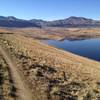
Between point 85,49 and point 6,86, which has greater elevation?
point 6,86

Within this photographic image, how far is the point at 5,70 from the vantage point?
32688 millimetres

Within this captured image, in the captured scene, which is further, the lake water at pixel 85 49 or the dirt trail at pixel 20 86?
the lake water at pixel 85 49

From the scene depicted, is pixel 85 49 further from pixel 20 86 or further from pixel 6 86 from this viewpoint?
pixel 6 86

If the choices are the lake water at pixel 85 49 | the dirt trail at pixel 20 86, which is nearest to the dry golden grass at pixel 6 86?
the dirt trail at pixel 20 86

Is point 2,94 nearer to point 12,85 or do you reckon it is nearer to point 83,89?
point 12,85

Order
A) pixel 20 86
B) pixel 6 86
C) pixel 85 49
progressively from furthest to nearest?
pixel 85 49 → pixel 20 86 → pixel 6 86

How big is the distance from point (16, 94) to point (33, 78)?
6.18m

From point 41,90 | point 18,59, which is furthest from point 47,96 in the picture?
point 18,59

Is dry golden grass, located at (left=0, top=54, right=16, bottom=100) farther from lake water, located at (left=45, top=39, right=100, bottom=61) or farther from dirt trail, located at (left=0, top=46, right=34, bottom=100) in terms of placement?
lake water, located at (left=45, top=39, right=100, bottom=61)

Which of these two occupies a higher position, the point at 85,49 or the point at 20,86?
the point at 20,86

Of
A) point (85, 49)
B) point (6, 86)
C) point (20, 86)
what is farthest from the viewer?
point (85, 49)

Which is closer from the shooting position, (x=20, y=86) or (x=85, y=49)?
(x=20, y=86)

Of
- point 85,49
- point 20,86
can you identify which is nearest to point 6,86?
point 20,86

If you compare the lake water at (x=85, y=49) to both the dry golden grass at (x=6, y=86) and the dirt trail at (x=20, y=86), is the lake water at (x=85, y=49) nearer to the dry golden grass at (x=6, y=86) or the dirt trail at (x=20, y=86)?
the dirt trail at (x=20, y=86)
